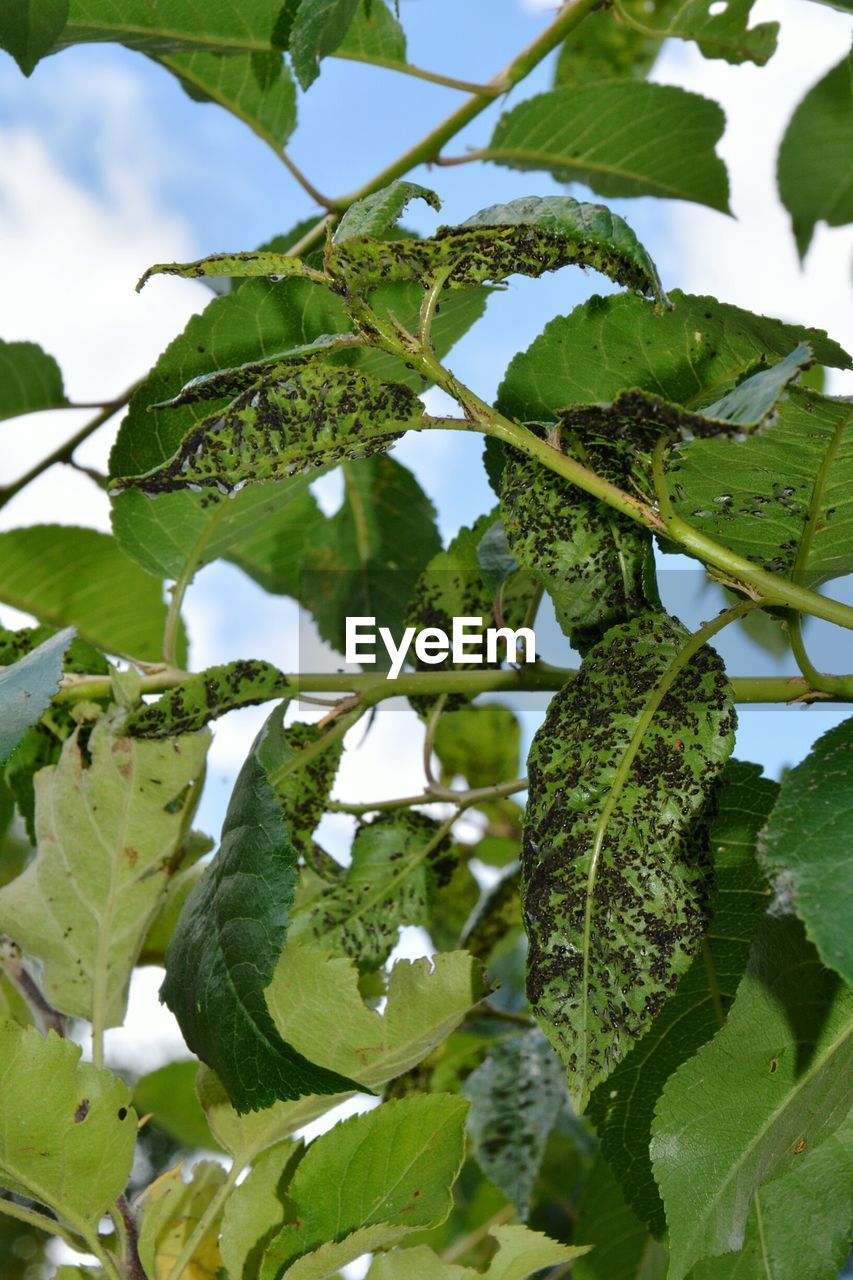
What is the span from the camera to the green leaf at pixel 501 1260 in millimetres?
652

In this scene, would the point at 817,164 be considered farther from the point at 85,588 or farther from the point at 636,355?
the point at 85,588

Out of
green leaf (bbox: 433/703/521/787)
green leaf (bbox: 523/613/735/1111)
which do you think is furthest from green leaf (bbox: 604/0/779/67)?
green leaf (bbox: 523/613/735/1111)

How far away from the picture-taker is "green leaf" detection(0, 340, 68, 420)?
1.21 m

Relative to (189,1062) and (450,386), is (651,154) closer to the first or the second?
(450,386)

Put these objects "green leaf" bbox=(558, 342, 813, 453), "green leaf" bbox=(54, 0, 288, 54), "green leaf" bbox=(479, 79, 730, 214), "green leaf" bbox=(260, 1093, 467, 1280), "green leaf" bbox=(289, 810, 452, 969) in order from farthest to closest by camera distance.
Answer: "green leaf" bbox=(479, 79, 730, 214), "green leaf" bbox=(54, 0, 288, 54), "green leaf" bbox=(289, 810, 452, 969), "green leaf" bbox=(260, 1093, 467, 1280), "green leaf" bbox=(558, 342, 813, 453)

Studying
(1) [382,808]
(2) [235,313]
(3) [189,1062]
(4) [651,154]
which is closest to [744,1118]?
(1) [382,808]

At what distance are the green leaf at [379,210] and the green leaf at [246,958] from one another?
10.1 inches

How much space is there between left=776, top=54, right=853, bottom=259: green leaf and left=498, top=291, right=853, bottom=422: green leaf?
1.91 ft

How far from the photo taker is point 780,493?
2.06 ft

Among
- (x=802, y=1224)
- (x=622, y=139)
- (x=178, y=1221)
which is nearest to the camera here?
(x=802, y=1224)

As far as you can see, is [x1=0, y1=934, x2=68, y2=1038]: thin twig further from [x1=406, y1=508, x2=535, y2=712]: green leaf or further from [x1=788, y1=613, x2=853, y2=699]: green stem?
[x1=788, y1=613, x2=853, y2=699]: green stem

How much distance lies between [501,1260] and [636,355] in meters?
0.49

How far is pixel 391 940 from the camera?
0.89 m

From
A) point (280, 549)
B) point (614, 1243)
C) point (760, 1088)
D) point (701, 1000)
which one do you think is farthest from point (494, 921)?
point (760, 1088)
